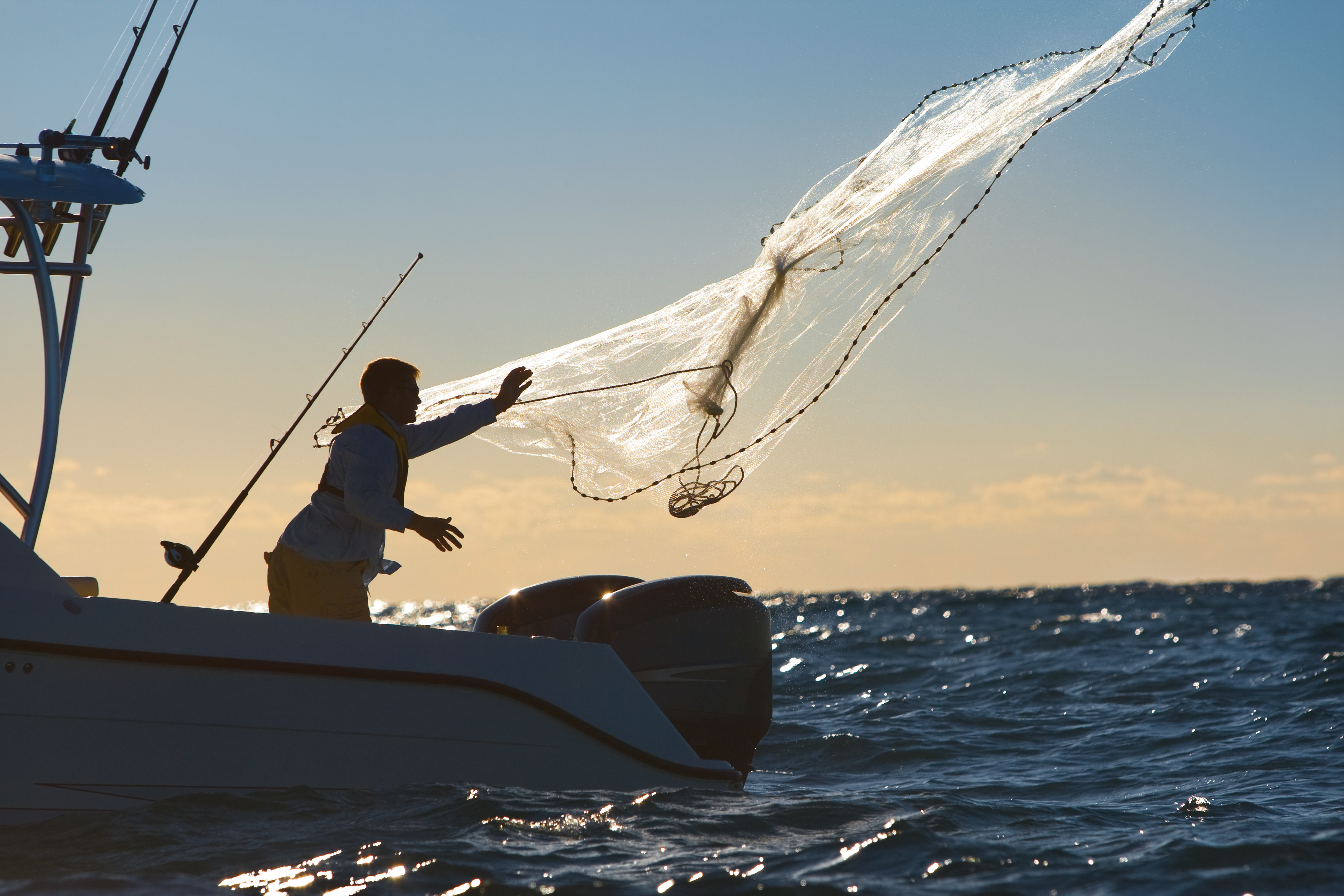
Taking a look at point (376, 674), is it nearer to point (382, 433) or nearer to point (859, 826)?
point (382, 433)

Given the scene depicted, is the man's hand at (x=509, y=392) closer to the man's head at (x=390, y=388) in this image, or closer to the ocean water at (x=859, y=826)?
the man's head at (x=390, y=388)

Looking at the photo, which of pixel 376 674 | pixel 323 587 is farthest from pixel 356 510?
pixel 376 674

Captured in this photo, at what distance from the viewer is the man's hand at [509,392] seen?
5.04m

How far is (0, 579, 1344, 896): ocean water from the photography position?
377cm

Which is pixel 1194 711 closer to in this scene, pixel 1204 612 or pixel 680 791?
pixel 680 791

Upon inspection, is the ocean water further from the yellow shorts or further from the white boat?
the yellow shorts

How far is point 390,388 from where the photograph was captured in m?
4.61

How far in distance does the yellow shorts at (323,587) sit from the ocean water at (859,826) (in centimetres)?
74

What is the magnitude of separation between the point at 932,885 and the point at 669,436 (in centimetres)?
249

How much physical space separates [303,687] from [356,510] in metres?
0.71

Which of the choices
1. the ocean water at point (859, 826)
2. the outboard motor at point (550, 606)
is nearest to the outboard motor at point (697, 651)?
the ocean water at point (859, 826)

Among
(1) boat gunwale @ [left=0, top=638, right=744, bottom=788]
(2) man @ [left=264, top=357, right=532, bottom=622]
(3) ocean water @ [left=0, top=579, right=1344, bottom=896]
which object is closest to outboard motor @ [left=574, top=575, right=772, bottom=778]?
(1) boat gunwale @ [left=0, top=638, right=744, bottom=788]

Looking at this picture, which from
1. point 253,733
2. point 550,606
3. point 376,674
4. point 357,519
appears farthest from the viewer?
point 550,606

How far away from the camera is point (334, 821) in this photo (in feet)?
13.7
